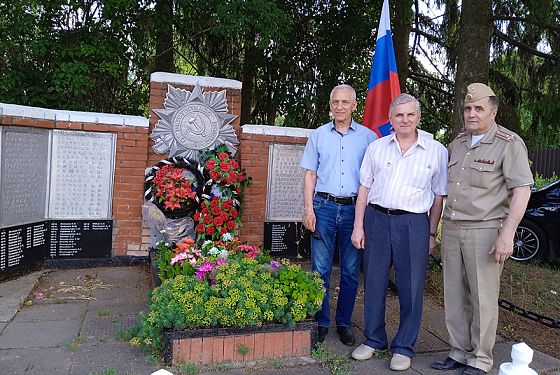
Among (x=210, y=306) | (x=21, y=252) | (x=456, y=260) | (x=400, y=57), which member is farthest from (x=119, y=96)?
(x=456, y=260)

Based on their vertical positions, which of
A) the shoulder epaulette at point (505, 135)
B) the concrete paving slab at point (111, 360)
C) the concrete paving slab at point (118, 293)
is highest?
the shoulder epaulette at point (505, 135)

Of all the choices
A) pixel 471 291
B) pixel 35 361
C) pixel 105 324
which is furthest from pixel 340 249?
pixel 35 361

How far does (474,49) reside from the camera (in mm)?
5996

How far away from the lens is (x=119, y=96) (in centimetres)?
821

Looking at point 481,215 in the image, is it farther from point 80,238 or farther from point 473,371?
point 80,238

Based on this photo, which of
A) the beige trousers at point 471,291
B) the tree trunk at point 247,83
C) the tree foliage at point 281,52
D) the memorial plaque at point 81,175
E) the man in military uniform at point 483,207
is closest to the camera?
the man in military uniform at point 483,207

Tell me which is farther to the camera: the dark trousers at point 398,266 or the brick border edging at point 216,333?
the dark trousers at point 398,266

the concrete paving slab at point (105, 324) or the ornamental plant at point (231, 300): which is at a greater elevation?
the ornamental plant at point (231, 300)

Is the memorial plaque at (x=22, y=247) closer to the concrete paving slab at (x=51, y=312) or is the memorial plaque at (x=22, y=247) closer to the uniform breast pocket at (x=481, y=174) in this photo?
the concrete paving slab at (x=51, y=312)

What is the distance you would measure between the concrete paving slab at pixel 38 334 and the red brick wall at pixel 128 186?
189 cm

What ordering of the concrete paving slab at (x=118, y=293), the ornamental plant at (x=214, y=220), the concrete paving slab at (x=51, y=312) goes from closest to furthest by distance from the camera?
the concrete paving slab at (x=51, y=312) → the concrete paving slab at (x=118, y=293) → the ornamental plant at (x=214, y=220)

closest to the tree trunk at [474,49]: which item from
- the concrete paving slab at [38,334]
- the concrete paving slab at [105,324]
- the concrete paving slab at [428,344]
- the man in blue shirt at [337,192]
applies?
the man in blue shirt at [337,192]

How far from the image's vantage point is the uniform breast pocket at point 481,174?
10.2ft

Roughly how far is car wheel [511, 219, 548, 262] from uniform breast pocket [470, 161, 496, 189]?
4.86 meters
